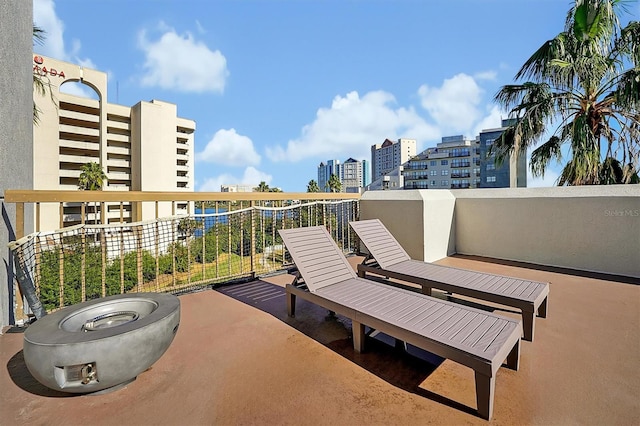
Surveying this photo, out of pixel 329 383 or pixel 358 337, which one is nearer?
pixel 329 383

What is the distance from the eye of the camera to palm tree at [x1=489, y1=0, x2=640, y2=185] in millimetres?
6957

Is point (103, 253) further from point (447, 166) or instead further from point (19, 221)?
point (447, 166)

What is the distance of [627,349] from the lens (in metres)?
2.65

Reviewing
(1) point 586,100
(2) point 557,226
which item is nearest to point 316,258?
(2) point 557,226

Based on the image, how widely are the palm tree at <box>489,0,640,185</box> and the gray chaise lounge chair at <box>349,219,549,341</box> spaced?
5526 millimetres

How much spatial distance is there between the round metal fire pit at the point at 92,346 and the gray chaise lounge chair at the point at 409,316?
4.80 ft

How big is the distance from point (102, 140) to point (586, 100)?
5198cm

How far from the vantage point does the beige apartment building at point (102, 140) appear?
Result: 37750 millimetres

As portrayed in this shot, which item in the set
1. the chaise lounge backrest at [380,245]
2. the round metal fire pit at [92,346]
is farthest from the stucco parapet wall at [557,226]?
the round metal fire pit at [92,346]

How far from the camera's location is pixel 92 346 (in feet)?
5.72

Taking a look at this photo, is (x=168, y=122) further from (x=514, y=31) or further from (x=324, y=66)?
(x=514, y=31)

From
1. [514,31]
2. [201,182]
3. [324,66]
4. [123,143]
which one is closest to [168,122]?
[123,143]

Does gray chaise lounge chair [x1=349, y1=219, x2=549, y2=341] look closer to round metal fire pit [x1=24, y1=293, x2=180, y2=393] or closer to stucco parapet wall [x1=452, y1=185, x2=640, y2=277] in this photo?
round metal fire pit [x1=24, y1=293, x2=180, y2=393]

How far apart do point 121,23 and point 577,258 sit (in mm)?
11102
